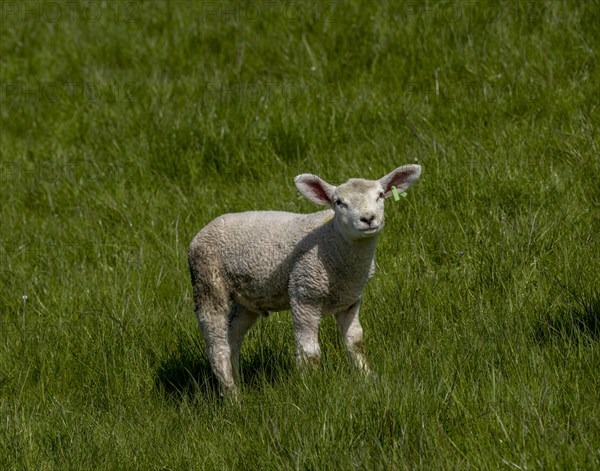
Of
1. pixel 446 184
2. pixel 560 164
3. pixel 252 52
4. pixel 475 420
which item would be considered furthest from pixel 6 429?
pixel 252 52

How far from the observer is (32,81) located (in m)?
9.49

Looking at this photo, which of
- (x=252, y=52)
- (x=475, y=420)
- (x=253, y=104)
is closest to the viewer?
(x=475, y=420)

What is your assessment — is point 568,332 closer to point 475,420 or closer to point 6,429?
point 475,420

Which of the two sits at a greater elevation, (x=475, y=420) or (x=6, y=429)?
(x=475, y=420)

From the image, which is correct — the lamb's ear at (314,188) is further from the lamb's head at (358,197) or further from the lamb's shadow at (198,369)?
the lamb's shadow at (198,369)

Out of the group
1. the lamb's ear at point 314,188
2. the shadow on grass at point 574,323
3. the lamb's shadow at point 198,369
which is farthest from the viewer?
the lamb's shadow at point 198,369

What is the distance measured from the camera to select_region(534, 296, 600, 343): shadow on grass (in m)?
4.59

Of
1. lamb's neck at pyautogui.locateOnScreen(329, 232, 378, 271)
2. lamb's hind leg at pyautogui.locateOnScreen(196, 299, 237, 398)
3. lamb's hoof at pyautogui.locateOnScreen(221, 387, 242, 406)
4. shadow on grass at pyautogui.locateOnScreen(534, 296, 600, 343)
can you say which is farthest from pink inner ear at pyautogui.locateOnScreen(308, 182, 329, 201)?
shadow on grass at pyautogui.locateOnScreen(534, 296, 600, 343)

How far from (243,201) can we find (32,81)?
3482 millimetres

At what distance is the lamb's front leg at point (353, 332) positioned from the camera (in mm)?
4766

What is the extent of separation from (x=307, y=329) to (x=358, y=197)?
69 cm

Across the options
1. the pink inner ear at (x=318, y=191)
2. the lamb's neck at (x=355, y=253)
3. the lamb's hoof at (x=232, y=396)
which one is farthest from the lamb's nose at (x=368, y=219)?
the lamb's hoof at (x=232, y=396)

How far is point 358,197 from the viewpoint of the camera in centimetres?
447

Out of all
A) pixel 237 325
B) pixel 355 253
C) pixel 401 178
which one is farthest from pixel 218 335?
pixel 401 178
